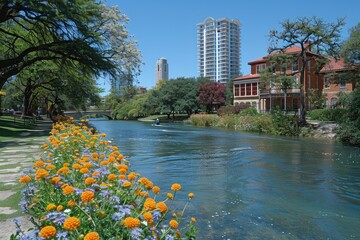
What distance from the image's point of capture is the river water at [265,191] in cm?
631

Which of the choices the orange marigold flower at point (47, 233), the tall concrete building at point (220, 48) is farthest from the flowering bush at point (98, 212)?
the tall concrete building at point (220, 48)

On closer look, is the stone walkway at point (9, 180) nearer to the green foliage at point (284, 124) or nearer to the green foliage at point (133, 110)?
the green foliage at point (284, 124)

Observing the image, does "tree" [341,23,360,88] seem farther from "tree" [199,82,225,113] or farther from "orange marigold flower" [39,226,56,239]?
"tree" [199,82,225,113]

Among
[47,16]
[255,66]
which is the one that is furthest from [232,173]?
[255,66]

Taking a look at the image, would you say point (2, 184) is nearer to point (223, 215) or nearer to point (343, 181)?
point (223, 215)

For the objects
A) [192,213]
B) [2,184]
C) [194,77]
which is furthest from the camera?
[194,77]

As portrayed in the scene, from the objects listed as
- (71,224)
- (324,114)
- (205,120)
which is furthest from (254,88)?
(71,224)

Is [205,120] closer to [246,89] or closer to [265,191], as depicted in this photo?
[246,89]

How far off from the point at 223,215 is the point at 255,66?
2174 inches

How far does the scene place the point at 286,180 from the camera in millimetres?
10648

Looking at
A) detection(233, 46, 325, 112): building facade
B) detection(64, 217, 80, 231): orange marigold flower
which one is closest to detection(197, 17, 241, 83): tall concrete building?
detection(233, 46, 325, 112): building facade

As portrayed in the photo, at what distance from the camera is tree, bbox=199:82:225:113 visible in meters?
62.7

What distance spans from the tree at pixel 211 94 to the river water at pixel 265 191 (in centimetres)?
4657

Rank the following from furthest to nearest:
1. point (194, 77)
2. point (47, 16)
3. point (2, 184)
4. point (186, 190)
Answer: point (194, 77) < point (47, 16) < point (186, 190) < point (2, 184)
